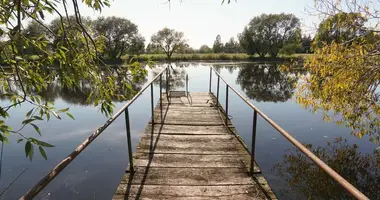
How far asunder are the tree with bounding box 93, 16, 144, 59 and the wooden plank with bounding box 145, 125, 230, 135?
4671cm

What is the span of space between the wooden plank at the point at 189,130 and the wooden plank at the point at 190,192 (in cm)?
210

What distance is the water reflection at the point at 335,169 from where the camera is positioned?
5245 millimetres

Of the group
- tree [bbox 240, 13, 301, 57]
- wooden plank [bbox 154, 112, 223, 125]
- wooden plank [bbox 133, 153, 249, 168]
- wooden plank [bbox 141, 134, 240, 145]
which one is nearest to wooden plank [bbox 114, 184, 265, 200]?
wooden plank [bbox 133, 153, 249, 168]

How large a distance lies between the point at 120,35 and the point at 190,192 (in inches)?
2026

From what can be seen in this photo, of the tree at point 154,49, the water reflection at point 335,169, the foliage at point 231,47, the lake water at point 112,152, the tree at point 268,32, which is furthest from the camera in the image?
the foliage at point 231,47

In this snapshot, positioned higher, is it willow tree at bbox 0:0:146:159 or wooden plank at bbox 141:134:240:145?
willow tree at bbox 0:0:146:159

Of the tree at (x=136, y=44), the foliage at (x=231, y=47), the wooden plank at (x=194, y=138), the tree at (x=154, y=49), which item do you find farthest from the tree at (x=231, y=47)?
the wooden plank at (x=194, y=138)

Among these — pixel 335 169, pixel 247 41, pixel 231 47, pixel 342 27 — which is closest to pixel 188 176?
pixel 342 27

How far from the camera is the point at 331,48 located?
16.5ft

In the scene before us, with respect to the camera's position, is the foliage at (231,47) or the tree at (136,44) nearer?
the tree at (136,44)

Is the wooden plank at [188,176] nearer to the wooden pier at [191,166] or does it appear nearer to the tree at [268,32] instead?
the wooden pier at [191,166]

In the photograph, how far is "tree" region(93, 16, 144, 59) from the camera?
49.2 m

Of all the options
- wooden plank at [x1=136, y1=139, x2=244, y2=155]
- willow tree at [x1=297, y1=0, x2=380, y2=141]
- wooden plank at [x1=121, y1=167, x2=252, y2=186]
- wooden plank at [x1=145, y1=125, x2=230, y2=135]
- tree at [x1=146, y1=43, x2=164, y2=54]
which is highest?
tree at [x1=146, y1=43, x2=164, y2=54]

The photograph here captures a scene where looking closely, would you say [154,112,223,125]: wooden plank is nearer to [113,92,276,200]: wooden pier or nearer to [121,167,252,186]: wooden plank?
[113,92,276,200]: wooden pier
